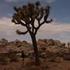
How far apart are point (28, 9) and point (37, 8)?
100 centimetres

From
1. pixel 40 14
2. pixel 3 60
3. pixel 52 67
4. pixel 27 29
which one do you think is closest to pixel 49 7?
pixel 40 14

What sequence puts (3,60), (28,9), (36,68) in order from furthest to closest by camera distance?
1. (3,60)
2. (28,9)
3. (36,68)

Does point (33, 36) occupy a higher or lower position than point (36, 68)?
higher

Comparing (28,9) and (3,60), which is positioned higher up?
(28,9)

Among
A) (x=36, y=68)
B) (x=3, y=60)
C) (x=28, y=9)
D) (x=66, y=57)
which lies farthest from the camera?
(x=66, y=57)

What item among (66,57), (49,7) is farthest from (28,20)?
(66,57)

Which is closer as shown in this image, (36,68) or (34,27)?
(36,68)

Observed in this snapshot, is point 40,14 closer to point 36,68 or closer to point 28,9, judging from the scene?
point 28,9

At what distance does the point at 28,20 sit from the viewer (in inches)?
1038

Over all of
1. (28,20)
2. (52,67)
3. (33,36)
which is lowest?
(52,67)

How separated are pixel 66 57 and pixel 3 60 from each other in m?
9.12

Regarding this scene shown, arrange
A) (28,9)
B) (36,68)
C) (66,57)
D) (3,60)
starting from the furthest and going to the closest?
(66,57), (3,60), (28,9), (36,68)

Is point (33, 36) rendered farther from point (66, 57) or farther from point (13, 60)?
point (66, 57)

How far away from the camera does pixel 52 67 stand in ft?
A: 84.2
